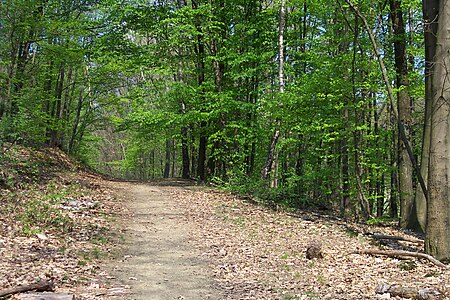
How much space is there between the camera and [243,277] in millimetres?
7258

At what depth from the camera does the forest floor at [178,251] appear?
6321mm

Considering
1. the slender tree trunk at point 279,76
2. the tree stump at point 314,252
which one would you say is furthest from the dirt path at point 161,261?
the slender tree trunk at point 279,76

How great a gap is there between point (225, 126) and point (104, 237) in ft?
34.6

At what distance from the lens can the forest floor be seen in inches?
249

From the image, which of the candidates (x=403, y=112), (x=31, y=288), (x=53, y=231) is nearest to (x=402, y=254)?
(x=31, y=288)

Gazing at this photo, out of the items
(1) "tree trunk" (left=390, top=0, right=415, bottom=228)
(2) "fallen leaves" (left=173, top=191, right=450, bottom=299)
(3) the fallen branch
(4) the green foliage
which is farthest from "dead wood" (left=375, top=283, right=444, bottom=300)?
(1) "tree trunk" (left=390, top=0, right=415, bottom=228)

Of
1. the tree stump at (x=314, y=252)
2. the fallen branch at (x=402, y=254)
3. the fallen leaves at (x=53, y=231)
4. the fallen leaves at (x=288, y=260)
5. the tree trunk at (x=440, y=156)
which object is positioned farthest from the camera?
the tree stump at (x=314, y=252)

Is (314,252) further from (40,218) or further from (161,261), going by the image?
(40,218)

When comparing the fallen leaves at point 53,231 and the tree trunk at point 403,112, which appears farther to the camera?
the tree trunk at point 403,112

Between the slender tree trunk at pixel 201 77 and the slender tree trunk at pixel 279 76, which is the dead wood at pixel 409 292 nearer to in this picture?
the slender tree trunk at pixel 279 76

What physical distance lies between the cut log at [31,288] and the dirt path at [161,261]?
1.08 m

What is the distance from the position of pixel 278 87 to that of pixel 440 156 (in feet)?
35.4

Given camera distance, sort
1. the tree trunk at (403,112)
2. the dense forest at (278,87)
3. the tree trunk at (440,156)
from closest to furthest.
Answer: the tree trunk at (440,156), the dense forest at (278,87), the tree trunk at (403,112)

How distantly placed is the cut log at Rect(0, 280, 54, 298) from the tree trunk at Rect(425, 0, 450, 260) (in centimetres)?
682
